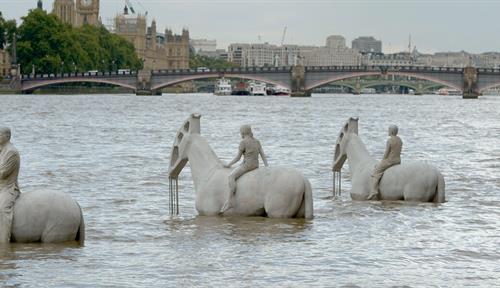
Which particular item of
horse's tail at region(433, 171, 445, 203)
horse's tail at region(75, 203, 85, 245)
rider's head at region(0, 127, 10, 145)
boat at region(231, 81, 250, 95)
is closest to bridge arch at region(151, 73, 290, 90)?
boat at region(231, 81, 250, 95)

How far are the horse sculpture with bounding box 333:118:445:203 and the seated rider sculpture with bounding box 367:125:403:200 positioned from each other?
0.23 ft

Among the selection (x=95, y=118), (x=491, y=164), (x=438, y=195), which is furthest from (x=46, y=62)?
(x=438, y=195)

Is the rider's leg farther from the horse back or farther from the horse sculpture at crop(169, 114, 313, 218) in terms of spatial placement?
the horse back

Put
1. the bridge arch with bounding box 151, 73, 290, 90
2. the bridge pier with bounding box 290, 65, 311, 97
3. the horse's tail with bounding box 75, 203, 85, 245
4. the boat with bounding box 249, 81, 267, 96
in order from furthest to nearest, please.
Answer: the boat with bounding box 249, 81, 267, 96 < the bridge pier with bounding box 290, 65, 311, 97 < the bridge arch with bounding box 151, 73, 290, 90 < the horse's tail with bounding box 75, 203, 85, 245

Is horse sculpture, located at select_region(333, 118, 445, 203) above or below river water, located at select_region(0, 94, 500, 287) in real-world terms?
above

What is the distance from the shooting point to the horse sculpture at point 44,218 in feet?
44.1

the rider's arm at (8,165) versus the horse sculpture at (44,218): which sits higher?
the rider's arm at (8,165)

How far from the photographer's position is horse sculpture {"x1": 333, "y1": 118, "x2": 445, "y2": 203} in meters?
18.2

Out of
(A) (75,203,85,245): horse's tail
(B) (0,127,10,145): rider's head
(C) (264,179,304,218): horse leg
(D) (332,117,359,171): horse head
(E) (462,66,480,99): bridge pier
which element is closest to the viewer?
(B) (0,127,10,145): rider's head

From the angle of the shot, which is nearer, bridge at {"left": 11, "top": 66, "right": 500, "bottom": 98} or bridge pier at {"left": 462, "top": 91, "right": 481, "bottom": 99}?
bridge at {"left": 11, "top": 66, "right": 500, "bottom": 98}

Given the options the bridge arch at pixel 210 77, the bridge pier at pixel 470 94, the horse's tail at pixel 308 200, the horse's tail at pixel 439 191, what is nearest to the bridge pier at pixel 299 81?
the bridge arch at pixel 210 77

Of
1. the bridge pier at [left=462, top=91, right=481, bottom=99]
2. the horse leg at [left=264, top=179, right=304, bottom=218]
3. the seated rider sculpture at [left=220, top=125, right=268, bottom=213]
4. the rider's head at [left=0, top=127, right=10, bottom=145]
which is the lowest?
the bridge pier at [left=462, top=91, right=481, bottom=99]

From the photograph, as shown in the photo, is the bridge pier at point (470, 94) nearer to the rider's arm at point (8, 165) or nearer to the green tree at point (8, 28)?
the green tree at point (8, 28)

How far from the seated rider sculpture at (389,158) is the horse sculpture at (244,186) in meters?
2.85
